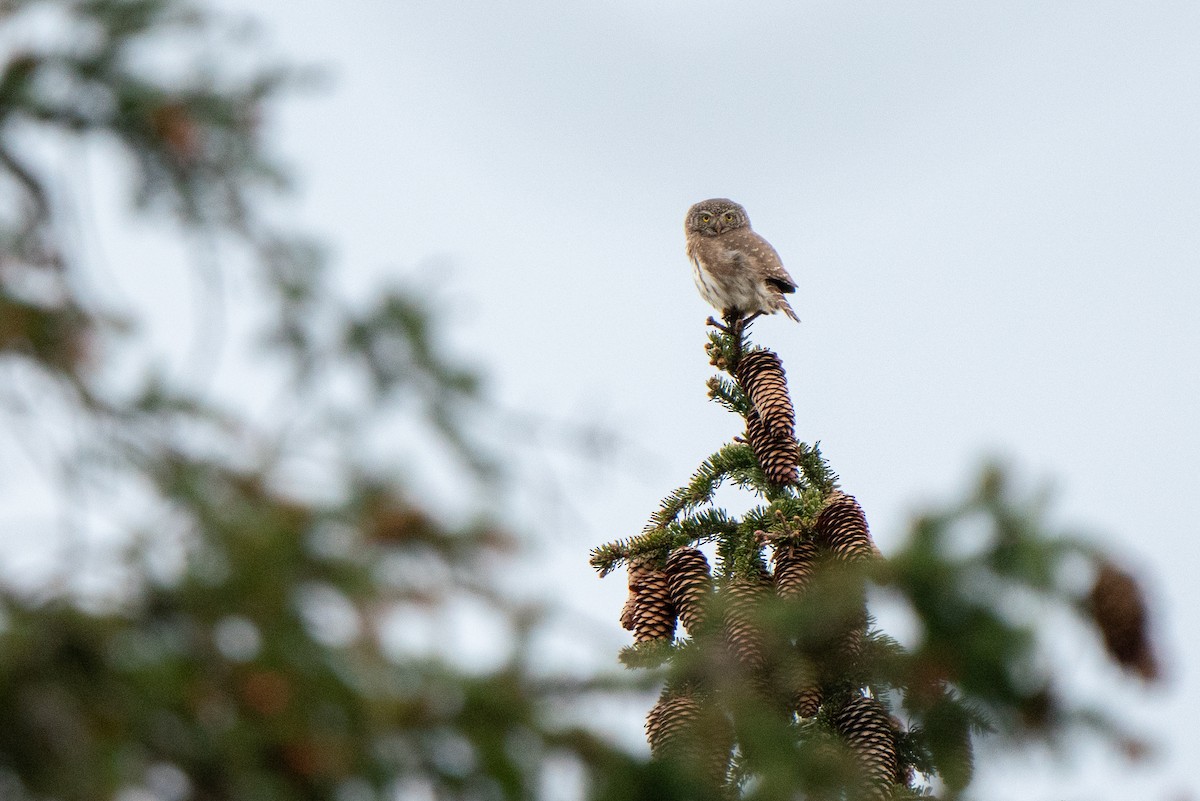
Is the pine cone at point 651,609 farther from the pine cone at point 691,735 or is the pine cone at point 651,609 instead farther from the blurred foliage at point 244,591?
the blurred foliage at point 244,591

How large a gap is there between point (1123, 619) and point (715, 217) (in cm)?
852

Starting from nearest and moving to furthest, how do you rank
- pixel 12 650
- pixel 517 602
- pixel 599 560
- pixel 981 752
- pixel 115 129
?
pixel 12 650, pixel 517 602, pixel 115 129, pixel 981 752, pixel 599 560

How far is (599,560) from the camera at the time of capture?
4555mm

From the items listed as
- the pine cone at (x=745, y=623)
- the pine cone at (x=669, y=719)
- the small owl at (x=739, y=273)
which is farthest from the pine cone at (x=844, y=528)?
the small owl at (x=739, y=273)

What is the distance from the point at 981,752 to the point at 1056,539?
85 cm

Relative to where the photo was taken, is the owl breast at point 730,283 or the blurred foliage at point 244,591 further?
the owl breast at point 730,283

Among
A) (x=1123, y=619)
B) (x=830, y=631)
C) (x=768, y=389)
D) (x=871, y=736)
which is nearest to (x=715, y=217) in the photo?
(x=768, y=389)

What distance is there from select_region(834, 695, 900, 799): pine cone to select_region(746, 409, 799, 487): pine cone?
104 cm

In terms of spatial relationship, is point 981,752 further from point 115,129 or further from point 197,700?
point 115,129

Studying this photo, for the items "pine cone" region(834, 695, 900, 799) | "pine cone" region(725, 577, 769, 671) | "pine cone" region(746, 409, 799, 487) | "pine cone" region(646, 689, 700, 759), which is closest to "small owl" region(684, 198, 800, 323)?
"pine cone" region(746, 409, 799, 487)

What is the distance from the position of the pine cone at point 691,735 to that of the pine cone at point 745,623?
0.17 meters

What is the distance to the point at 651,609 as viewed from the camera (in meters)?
4.22

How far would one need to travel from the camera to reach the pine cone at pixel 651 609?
165 inches

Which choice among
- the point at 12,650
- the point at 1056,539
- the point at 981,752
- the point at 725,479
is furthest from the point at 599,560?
the point at 12,650
